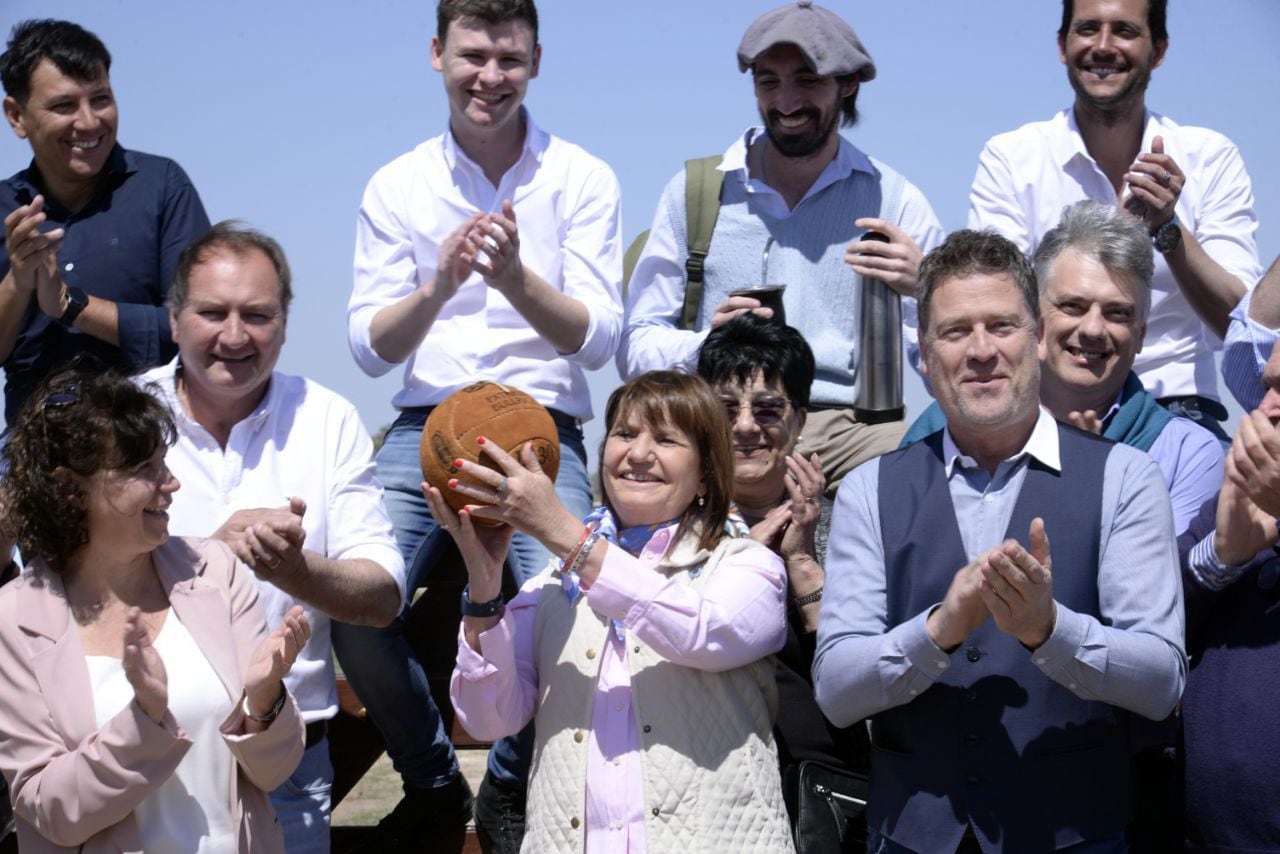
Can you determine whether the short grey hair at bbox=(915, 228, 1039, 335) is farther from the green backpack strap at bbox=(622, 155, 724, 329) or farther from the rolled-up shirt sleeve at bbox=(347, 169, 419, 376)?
the rolled-up shirt sleeve at bbox=(347, 169, 419, 376)

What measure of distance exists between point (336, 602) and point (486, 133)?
2016mm

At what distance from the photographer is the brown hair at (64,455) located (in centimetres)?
393

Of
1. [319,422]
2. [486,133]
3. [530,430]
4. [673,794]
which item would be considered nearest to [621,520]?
[530,430]

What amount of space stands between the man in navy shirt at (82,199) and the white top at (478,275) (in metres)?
0.75

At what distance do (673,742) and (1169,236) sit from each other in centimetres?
256

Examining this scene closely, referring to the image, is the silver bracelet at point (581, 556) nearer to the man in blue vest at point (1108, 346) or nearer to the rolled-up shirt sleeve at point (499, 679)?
the rolled-up shirt sleeve at point (499, 679)

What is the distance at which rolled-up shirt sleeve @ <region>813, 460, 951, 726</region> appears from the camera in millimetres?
3668

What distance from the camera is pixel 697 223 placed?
5781 mm

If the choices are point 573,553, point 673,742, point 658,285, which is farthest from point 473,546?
point 658,285

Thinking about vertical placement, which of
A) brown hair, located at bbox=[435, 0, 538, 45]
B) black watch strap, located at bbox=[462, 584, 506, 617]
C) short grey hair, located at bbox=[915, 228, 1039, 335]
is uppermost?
brown hair, located at bbox=[435, 0, 538, 45]

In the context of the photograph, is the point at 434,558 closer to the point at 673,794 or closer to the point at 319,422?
the point at 319,422

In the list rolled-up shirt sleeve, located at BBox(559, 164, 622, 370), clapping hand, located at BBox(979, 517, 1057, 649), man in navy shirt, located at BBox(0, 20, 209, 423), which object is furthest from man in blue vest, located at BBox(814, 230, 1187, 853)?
man in navy shirt, located at BBox(0, 20, 209, 423)

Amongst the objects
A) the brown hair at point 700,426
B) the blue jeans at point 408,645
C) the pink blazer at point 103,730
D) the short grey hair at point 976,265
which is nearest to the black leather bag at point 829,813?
the brown hair at point 700,426

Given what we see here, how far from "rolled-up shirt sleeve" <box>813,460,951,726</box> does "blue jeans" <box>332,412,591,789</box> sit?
130 centimetres
